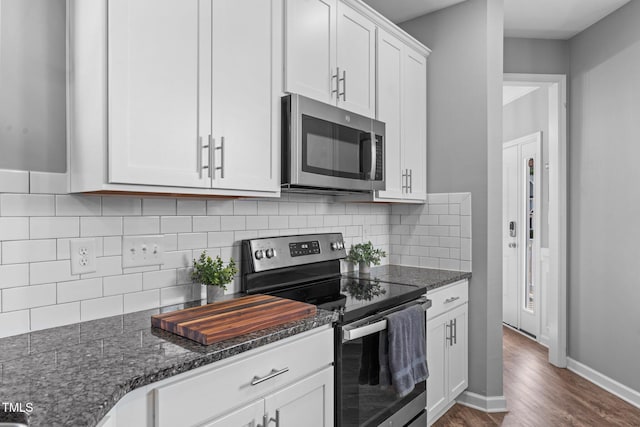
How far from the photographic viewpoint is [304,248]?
2.24m

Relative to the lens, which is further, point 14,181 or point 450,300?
point 450,300

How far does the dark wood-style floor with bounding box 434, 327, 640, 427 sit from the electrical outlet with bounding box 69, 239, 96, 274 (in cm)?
211

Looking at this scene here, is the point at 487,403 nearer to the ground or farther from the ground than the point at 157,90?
nearer to the ground

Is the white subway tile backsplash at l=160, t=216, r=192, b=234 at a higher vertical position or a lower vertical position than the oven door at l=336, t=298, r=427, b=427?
higher

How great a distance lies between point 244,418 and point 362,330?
1.97 feet

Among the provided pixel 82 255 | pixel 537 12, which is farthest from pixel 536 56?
pixel 82 255

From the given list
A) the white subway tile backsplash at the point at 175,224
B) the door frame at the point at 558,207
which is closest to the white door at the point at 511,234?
the door frame at the point at 558,207

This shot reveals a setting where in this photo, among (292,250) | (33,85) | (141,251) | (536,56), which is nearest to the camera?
(33,85)

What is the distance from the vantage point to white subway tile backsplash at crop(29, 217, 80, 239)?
1.33 metres

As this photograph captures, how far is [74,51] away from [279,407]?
4.51 feet

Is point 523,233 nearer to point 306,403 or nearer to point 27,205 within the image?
point 306,403

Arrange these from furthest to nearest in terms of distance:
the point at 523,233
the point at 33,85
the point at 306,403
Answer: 1. the point at 523,233
2. the point at 306,403
3. the point at 33,85

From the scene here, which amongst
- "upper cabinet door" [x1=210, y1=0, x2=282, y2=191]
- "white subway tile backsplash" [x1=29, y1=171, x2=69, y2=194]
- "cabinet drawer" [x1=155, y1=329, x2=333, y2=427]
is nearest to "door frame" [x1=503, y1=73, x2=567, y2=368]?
"upper cabinet door" [x1=210, y1=0, x2=282, y2=191]

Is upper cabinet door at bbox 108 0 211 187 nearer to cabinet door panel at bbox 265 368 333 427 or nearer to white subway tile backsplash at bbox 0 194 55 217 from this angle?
white subway tile backsplash at bbox 0 194 55 217
